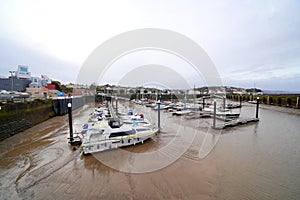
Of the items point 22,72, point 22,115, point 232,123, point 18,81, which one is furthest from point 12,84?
point 232,123

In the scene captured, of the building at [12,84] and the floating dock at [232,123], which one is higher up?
the building at [12,84]

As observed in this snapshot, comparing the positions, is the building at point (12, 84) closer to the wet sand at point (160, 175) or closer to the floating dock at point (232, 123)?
the wet sand at point (160, 175)

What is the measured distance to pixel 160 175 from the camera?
13.2ft

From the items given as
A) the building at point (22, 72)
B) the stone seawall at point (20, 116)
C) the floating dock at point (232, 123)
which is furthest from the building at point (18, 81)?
the floating dock at point (232, 123)

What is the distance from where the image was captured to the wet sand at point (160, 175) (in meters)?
3.34

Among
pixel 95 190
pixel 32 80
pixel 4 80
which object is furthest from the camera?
pixel 32 80

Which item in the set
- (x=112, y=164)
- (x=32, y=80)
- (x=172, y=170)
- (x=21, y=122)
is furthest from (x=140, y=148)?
(x=32, y=80)

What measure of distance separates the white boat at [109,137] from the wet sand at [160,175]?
319 millimetres

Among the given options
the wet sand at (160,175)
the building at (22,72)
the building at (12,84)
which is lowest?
the wet sand at (160,175)

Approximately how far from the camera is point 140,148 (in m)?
6.14

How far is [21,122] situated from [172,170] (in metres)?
10.4

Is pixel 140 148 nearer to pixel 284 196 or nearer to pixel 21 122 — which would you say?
pixel 284 196

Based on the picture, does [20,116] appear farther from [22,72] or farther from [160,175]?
[22,72]

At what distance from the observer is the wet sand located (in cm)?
334
